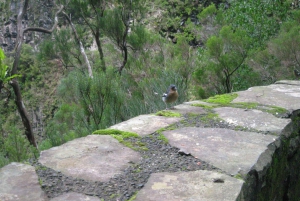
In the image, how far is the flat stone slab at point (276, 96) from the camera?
277cm

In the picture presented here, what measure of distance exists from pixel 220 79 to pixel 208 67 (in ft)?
1.16

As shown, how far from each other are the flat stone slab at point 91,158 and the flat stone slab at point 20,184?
0.12m

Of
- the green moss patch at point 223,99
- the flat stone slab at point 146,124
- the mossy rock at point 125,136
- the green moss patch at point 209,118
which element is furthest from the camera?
the green moss patch at point 223,99

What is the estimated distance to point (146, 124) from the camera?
229 cm

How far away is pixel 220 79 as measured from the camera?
613 cm

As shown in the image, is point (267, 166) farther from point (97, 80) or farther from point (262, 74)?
point (262, 74)

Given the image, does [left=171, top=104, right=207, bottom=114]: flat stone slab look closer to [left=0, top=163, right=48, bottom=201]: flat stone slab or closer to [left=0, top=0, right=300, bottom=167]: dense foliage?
[left=0, top=163, right=48, bottom=201]: flat stone slab

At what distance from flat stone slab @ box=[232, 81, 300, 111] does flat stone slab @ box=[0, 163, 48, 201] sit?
6.51 feet

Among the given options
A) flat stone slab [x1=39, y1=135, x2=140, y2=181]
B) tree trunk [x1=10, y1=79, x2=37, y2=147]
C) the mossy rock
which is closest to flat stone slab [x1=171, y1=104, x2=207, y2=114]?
the mossy rock

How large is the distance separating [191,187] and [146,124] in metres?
0.94

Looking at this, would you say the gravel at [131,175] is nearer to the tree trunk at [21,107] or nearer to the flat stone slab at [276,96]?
the flat stone slab at [276,96]

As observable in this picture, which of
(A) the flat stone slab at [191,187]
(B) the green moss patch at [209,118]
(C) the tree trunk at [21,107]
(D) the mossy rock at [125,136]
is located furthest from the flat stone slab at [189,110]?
(C) the tree trunk at [21,107]

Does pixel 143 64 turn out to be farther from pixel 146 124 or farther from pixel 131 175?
pixel 131 175

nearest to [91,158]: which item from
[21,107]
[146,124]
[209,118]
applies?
[146,124]
